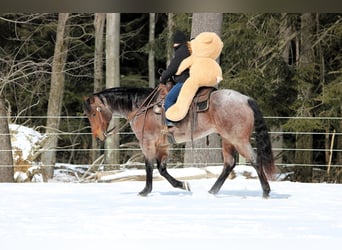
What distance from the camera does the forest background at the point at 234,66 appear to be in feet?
35.7

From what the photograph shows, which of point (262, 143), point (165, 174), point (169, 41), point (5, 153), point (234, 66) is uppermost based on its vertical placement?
point (169, 41)

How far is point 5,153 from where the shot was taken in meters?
9.22

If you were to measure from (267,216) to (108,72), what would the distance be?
6.91m

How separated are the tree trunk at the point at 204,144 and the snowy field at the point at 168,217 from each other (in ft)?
4.63

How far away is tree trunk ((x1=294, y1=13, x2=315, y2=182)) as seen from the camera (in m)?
10.9

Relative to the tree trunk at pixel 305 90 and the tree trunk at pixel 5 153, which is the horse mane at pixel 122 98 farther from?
the tree trunk at pixel 305 90

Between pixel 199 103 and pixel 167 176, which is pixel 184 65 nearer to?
pixel 199 103

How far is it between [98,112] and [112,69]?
5.66 m

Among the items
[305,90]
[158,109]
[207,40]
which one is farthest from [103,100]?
[305,90]

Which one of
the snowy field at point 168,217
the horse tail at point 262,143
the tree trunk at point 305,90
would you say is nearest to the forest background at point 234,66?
the tree trunk at point 305,90

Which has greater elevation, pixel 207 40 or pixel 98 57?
pixel 207 40

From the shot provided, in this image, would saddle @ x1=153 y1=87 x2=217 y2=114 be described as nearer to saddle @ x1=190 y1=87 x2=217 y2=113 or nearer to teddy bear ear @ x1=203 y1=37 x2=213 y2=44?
saddle @ x1=190 y1=87 x2=217 y2=113

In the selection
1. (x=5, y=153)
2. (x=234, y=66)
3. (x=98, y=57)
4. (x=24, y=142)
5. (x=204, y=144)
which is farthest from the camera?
(x=98, y=57)

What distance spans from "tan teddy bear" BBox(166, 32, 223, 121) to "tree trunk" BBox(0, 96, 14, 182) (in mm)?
4045
